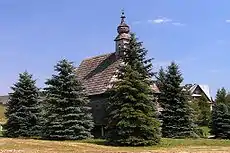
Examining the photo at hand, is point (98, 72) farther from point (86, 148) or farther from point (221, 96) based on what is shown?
point (221, 96)

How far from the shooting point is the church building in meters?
43.5

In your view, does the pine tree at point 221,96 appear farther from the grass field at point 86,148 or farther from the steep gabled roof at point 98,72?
the grass field at point 86,148

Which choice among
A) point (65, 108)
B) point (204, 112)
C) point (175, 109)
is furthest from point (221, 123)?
point (204, 112)

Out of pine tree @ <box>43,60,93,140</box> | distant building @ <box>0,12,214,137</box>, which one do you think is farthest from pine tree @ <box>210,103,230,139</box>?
pine tree @ <box>43,60,93,140</box>

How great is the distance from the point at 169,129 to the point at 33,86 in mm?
13864

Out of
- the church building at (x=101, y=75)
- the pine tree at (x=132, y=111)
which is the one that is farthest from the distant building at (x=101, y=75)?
the pine tree at (x=132, y=111)

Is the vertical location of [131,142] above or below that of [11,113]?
below

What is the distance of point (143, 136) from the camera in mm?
→ 31578

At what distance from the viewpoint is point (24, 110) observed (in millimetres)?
40219

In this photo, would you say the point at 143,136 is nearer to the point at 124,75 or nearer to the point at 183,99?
the point at 124,75

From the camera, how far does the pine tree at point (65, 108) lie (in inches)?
1404

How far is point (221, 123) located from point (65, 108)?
2102cm

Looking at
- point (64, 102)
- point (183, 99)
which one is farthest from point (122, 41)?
point (64, 102)

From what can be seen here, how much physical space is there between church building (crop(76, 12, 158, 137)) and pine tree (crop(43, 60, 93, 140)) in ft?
17.9
